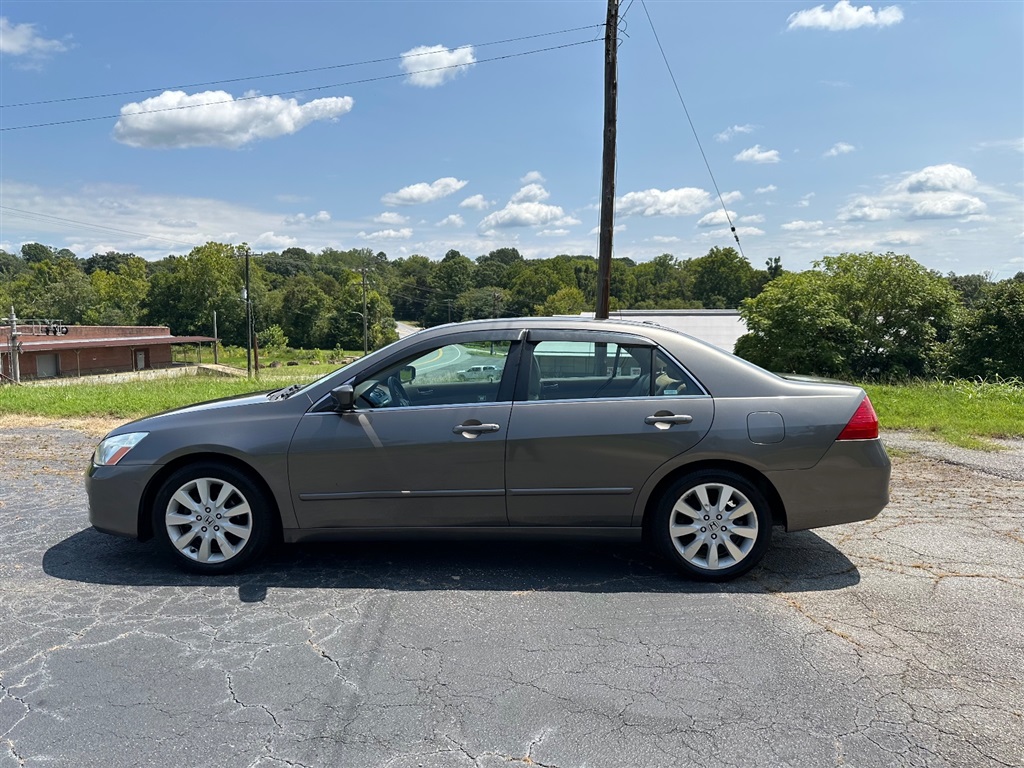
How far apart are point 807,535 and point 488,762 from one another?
3.46 meters

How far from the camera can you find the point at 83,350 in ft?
189

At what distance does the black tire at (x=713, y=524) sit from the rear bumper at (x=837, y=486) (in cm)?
18

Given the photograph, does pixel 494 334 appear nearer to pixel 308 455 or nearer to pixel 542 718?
pixel 308 455

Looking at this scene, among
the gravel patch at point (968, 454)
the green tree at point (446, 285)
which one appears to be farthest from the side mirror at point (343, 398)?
the green tree at point (446, 285)

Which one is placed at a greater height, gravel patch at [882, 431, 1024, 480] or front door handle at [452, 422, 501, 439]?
front door handle at [452, 422, 501, 439]

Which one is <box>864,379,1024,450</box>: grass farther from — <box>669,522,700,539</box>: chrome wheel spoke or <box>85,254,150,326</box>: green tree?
<box>85,254,150,326</box>: green tree

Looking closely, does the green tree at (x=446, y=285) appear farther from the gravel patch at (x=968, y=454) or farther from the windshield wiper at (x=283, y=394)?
the windshield wiper at (x=283, y=394)

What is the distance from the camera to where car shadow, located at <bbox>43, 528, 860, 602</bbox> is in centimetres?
408

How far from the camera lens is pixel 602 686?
2.98 metres

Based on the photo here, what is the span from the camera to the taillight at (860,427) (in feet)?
13.5

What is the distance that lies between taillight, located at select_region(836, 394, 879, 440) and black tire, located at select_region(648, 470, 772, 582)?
639mm

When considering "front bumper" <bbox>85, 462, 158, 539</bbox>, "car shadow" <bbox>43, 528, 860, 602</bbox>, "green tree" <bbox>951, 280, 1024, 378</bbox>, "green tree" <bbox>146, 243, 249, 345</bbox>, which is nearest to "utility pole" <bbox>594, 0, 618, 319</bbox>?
"car shadow" <bbox>43, 528, 860, 602</bbox>

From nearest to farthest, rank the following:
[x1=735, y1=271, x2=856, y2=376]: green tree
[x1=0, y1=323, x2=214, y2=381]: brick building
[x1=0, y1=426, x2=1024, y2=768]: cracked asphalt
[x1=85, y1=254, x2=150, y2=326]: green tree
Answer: [x1=0, y1=426, x2=1024, y2=768]: cracked asphalt, [x1=735, y1=271, x2=856, y2=376]: green tree, [x1=0, y1=323, x2=214, y2=381]: brick building, [x1=85, y1=254, x2=150, y2=326]: green tree

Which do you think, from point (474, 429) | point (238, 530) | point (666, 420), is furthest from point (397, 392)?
point (666, 420)
